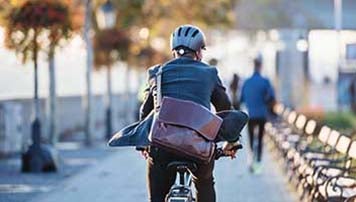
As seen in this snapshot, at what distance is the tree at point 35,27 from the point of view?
68.8 feet

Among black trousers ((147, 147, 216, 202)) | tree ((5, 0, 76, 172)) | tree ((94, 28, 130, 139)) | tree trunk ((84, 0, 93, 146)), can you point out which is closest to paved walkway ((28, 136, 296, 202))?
tree ((5, 0, 76, 172))

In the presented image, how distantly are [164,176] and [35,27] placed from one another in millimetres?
12912

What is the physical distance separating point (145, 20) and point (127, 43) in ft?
3.19

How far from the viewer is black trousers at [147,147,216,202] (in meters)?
8.41

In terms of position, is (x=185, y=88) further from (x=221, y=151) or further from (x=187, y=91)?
(x=221, y=151)

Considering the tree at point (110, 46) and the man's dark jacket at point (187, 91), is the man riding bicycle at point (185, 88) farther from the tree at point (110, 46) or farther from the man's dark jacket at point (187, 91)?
the tree at point (110, 46)

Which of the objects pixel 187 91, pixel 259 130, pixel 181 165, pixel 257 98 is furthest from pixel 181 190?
pixel 259 130

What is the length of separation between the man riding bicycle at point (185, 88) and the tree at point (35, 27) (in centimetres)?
1189

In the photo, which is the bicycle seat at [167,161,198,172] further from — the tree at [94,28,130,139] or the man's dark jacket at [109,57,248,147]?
the tree at [94,28,130,139]

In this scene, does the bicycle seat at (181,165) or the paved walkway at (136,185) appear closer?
the bicycle seat at (181,165)

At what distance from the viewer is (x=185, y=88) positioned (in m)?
8.52

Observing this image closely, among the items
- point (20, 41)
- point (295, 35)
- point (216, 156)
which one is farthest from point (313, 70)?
point (216, 156)

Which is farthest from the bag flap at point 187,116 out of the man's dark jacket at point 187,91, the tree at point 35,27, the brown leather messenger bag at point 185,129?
the tree at point 35,27

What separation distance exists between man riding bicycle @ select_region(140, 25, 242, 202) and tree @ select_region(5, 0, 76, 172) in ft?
39.0
